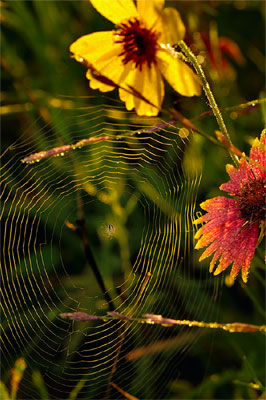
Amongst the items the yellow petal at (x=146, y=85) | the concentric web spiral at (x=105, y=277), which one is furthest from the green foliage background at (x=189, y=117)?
the yellow petal at (x=146, y=85)

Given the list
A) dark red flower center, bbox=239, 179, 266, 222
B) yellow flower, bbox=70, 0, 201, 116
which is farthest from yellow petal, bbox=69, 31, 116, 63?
dark red flower center, bbox=239, 179, 266, 222

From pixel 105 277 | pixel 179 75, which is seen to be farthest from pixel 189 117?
pixel 179 75

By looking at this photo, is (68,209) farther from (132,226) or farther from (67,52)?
(67,52)

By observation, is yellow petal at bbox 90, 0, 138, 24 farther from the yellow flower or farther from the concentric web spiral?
the concentric web spiral

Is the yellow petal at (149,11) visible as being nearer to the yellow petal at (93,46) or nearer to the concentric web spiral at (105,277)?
the yellow petal at (93,46)

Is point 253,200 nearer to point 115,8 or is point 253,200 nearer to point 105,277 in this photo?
point 115,8

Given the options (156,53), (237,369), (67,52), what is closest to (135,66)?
(156,53)
